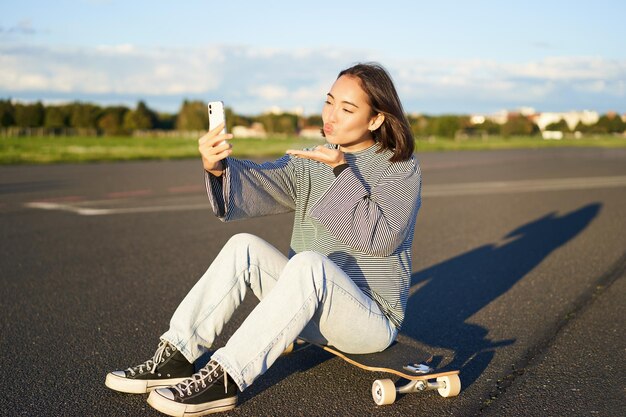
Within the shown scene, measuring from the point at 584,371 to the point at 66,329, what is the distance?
3118mm

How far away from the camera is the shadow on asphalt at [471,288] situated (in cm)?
454

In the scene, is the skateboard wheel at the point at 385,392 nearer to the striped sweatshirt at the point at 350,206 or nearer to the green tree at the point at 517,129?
the striped sweatshirt at the point at 350,206

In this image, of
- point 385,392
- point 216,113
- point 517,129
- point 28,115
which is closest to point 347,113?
point 216,113

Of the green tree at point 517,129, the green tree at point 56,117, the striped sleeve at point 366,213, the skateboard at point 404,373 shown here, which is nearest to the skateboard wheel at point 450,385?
the skateboard at point 404,373

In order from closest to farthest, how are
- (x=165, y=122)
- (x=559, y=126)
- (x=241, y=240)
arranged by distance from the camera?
(x=241, y=240) → (x=559, y=126) → (x=165, y=122)

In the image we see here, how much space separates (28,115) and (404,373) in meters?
108

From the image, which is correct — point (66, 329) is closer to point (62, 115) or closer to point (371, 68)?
point (371, 68)

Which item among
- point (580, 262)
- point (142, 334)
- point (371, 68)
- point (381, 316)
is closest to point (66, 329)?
point (142, 334)

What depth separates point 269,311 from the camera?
3254mm

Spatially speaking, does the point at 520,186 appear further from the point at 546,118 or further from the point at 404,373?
the point at 546,118

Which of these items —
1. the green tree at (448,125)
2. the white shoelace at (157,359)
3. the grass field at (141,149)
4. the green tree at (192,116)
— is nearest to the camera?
the white shoelace at (157,359)

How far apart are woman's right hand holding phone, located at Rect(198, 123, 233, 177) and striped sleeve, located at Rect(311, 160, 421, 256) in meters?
0.50

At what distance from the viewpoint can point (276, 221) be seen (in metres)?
10.1

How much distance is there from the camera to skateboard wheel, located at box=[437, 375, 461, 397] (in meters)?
3.56
